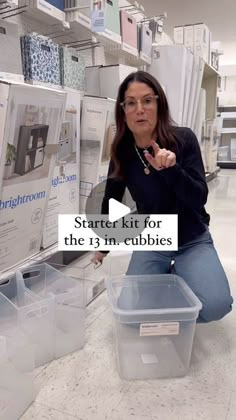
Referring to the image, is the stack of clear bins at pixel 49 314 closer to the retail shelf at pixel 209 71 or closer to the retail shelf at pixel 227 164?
the retail shelf at pixel 209 71

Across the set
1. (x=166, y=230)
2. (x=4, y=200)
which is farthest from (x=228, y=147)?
(x=4, y=200)

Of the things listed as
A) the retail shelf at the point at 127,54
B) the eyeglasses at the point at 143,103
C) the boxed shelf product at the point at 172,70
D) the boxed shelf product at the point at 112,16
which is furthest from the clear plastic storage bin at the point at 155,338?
the boxed shelf product at the point at 172,70

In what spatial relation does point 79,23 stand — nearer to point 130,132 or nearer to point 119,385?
point 130,132

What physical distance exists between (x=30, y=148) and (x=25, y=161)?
50 millimetres

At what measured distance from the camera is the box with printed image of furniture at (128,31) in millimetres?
2373

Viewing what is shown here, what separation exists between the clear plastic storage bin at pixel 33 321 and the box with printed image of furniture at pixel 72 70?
3.80 ft

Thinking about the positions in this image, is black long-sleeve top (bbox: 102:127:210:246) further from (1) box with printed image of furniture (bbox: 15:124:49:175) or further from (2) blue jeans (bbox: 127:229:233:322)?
(1) box with printed image of furniture (bbox: 15:124:49:175)

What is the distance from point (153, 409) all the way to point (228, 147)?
23.2 ft

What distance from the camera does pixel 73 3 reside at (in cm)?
176

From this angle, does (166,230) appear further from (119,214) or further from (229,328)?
(229,328)

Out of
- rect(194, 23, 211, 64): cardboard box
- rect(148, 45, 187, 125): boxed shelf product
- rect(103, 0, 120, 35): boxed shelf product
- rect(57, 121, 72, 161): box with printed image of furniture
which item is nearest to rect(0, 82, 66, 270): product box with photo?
rect(57, 121, 72, 161): box with printed image of furniture

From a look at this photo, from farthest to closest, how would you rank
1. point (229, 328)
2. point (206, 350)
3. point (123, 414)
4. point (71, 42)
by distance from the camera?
point (71, 42), point (229, 328), point (206, 350), point (123, 414)

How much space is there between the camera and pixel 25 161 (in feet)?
3.93

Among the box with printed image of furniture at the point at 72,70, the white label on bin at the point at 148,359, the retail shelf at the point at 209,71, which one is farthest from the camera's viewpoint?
the retail shelf at the point at 209,71
